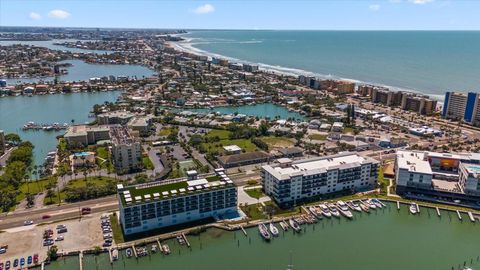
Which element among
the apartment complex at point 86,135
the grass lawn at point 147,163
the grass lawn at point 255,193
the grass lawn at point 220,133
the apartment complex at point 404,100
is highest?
the apartment complex at point 404,100

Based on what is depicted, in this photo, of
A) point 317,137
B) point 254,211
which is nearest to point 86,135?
point 254,211

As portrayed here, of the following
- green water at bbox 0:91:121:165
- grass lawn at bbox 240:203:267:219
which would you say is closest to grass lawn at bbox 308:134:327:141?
grass lawn at bbox 240:203:267:219

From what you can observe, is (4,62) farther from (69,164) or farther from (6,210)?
(6,210)

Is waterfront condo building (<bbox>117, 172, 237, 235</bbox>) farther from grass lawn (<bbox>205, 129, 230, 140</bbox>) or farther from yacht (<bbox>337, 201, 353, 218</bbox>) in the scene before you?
grass lawn (<bbox>205, 129, 230, 140</bbox>)

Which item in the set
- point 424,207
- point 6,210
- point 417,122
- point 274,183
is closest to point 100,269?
point 6,210

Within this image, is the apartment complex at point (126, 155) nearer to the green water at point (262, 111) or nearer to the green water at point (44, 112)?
the green water at point (44, 112)

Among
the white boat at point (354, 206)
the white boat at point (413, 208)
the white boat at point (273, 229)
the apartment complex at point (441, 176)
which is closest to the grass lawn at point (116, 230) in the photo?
the white boat at point (273, 229)

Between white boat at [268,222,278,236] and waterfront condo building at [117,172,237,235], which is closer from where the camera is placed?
waterfront condo building at [117,172,237,235]
